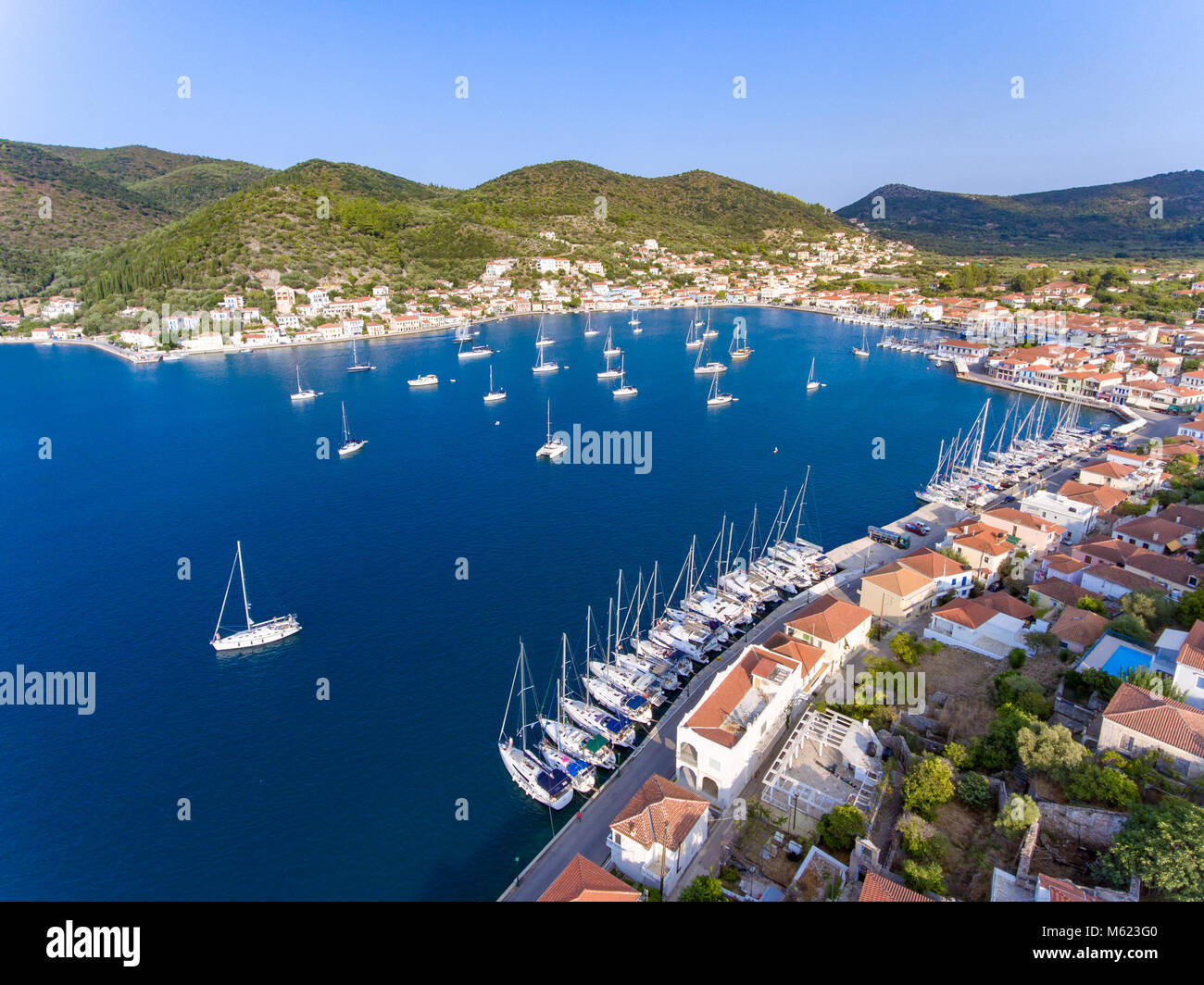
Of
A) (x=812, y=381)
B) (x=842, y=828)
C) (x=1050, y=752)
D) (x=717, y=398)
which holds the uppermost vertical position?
(x=812, y=381)

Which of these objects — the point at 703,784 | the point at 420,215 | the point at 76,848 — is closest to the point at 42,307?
the point at 420,215

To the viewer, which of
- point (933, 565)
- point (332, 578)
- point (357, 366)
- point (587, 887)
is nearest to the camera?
point (587, 887)

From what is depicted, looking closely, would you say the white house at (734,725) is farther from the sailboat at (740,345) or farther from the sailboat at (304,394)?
the sailboat at (740,345)

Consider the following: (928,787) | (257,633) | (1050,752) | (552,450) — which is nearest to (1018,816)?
(928,787)

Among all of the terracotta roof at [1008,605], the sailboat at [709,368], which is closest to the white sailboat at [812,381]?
the sailboat at [709,368]

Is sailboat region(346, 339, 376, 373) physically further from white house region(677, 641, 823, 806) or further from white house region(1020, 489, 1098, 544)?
white house region(677, 641, 823, 806)

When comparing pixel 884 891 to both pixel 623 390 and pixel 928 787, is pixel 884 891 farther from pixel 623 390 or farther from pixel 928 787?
pixel 623 390
